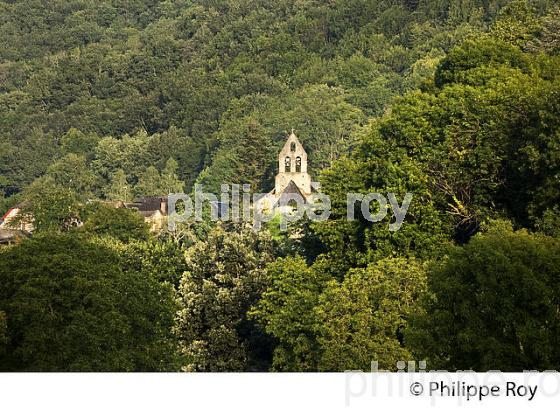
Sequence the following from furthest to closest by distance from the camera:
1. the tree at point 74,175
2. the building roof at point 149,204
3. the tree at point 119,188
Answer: the tree at point 74,175 → the tree at point 119,188 → the building roof at point 149,204

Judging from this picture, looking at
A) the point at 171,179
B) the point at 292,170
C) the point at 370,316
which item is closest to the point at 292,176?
the point at 292,170

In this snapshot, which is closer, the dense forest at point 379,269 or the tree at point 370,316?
the dense forest at point 379,269

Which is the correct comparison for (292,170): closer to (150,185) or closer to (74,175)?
(150,185)

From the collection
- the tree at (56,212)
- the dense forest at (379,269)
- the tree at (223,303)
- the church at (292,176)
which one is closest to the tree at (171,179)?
the church at (292,176)

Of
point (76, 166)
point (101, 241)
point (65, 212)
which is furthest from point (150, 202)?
point (101, 241)

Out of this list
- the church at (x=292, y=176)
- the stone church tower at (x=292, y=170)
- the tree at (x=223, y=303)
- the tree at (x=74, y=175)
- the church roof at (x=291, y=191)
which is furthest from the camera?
the tree at (x=74, y=175)

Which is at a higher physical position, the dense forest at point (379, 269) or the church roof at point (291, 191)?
the church roof at point (291, 191)

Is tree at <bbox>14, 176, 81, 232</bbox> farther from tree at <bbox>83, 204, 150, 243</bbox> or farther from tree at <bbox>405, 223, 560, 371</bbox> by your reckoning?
tree at <bbox>405, 223, 560, 371</bbox>

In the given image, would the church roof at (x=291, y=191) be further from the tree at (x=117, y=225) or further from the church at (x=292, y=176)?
the tree at (x=117, y=225)
